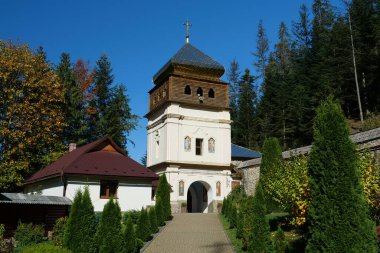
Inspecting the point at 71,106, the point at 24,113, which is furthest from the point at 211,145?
the point at 24,113

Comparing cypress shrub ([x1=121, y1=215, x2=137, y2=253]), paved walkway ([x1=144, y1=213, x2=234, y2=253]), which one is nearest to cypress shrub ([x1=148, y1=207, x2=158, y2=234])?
paved walkway ([x1=144, y1=213, x2=234, y2=253])

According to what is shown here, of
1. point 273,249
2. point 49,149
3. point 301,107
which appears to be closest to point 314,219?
point 273,249

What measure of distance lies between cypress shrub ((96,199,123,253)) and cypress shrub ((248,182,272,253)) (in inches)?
184

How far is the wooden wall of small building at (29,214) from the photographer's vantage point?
19.2m

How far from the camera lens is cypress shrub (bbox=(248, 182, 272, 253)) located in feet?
42.6

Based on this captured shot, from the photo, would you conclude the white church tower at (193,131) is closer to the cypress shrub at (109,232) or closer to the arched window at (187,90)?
the arched window at (187,90)

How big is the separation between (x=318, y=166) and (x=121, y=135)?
32.2 meters

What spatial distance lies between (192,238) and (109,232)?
600 cm

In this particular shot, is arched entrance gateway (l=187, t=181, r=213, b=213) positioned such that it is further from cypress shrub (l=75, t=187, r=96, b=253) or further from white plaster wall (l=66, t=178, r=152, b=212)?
cypress shrub (l=75, t=187, r=96, b=253)

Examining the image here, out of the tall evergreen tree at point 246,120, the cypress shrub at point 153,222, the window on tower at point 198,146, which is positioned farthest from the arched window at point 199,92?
the tall evergreen tree at point 246,120

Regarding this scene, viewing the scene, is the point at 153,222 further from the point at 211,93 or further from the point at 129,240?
the point at 211,93

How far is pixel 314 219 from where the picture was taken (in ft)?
32.3

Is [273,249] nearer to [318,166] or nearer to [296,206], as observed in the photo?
[296,206]

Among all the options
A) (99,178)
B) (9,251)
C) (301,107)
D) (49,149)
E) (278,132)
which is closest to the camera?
(9,251)
